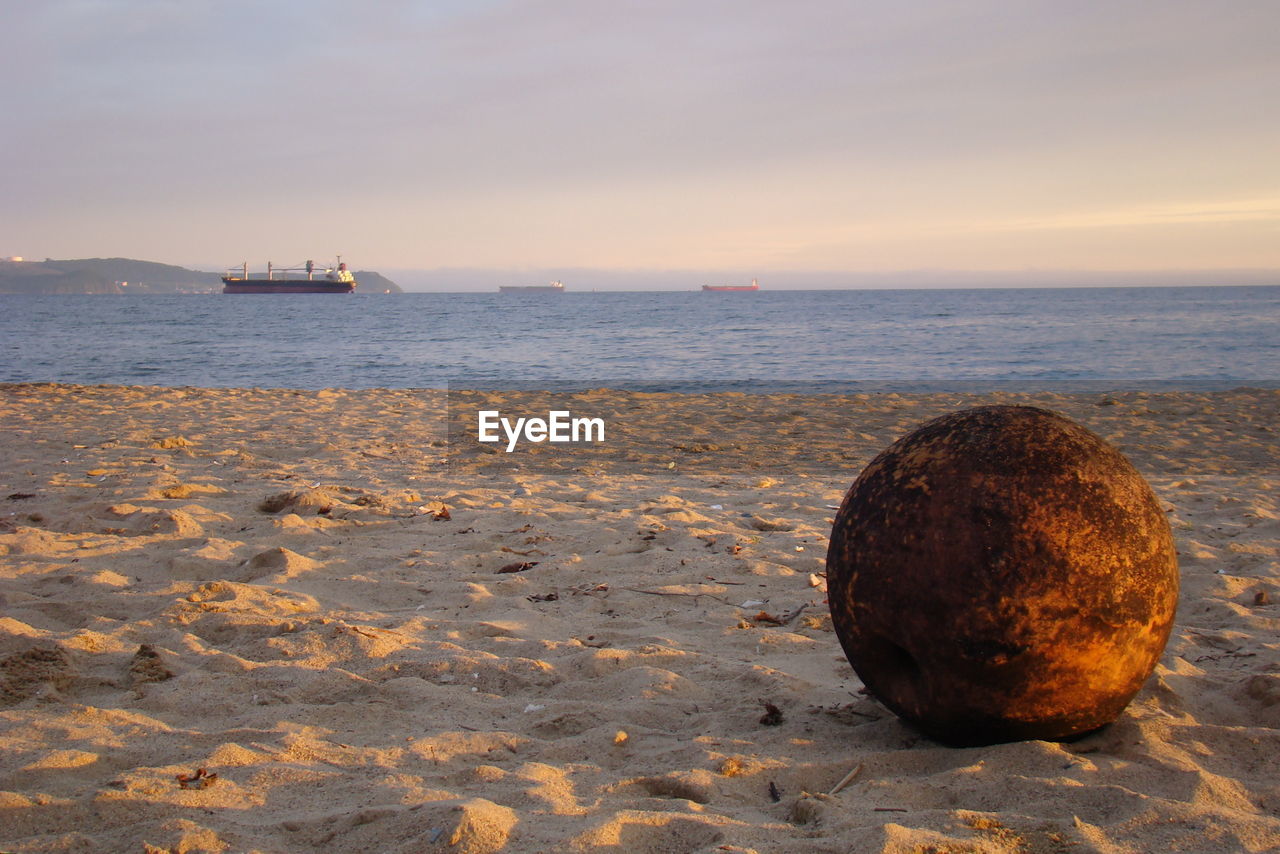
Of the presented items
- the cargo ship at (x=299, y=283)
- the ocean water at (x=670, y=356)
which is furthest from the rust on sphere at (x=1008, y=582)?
the cargo ship at (x=299, y=283)

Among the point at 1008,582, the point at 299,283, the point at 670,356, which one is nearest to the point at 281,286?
the point at 299,283

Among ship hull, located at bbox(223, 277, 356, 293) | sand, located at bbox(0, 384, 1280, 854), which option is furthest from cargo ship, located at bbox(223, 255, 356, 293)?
sand, located at bbox(0, 384, 1280, 854)

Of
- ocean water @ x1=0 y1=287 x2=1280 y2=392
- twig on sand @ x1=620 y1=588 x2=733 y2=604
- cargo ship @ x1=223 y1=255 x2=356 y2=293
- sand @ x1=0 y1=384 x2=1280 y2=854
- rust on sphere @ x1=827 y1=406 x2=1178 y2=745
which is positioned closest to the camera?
sand @ x1=0 y1=384 x2=1280 y2=854

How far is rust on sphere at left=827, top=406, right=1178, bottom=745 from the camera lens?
260 centimetres

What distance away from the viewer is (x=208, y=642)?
376 centimetres

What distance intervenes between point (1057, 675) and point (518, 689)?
1.91 metres

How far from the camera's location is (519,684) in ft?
11.3

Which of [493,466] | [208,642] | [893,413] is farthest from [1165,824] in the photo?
[893,413]

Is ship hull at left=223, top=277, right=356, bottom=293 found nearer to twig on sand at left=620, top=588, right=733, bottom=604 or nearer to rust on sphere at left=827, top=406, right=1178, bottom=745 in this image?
twig on sand at left=620, top=588, right=733, bottom=604

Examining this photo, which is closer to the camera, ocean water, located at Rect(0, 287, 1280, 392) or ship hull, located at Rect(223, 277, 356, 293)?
ocean water, located at Rect(0, 287, 1280, 392)

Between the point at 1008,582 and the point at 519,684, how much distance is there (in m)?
1.86

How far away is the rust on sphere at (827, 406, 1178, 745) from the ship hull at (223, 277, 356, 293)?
8871cm

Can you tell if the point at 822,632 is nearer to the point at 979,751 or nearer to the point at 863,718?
the point at 863,718

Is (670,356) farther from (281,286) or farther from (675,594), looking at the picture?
(281,286)
